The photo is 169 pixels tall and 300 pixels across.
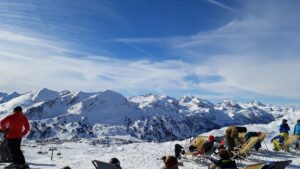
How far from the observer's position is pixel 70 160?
20.2m

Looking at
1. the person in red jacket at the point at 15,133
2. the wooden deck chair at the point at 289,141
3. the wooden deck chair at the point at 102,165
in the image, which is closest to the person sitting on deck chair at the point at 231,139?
the wooden deck chair at the point at 289,141

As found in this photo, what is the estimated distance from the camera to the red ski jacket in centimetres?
1443

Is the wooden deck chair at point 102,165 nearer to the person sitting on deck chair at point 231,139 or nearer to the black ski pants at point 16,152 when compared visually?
the black ski pants at point 16,152

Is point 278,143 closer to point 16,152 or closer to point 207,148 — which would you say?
point 207,148

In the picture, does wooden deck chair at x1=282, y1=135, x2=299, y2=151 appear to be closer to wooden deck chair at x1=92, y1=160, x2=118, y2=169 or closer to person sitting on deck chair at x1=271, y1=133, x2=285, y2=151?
person sitting on deck chair at x1=271, y1=133, x2=285, y2=151

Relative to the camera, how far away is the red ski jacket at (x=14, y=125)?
14430 mm

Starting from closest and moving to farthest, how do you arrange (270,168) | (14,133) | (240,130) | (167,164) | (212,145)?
(167,164), (270,168), (14,133), (212,145), (240,130)

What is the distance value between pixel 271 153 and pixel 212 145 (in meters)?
5.82

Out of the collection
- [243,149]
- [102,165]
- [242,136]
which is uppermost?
[242,136]

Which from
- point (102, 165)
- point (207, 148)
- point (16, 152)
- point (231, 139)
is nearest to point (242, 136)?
point (231, 139)

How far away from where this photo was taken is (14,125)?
1447cm

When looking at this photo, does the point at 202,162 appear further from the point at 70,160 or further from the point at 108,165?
the point at 108,165

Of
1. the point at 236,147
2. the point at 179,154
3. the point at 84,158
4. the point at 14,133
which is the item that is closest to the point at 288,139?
the point at 236,147

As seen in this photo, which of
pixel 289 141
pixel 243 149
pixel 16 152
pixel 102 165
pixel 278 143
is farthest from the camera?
pixel 278 143
